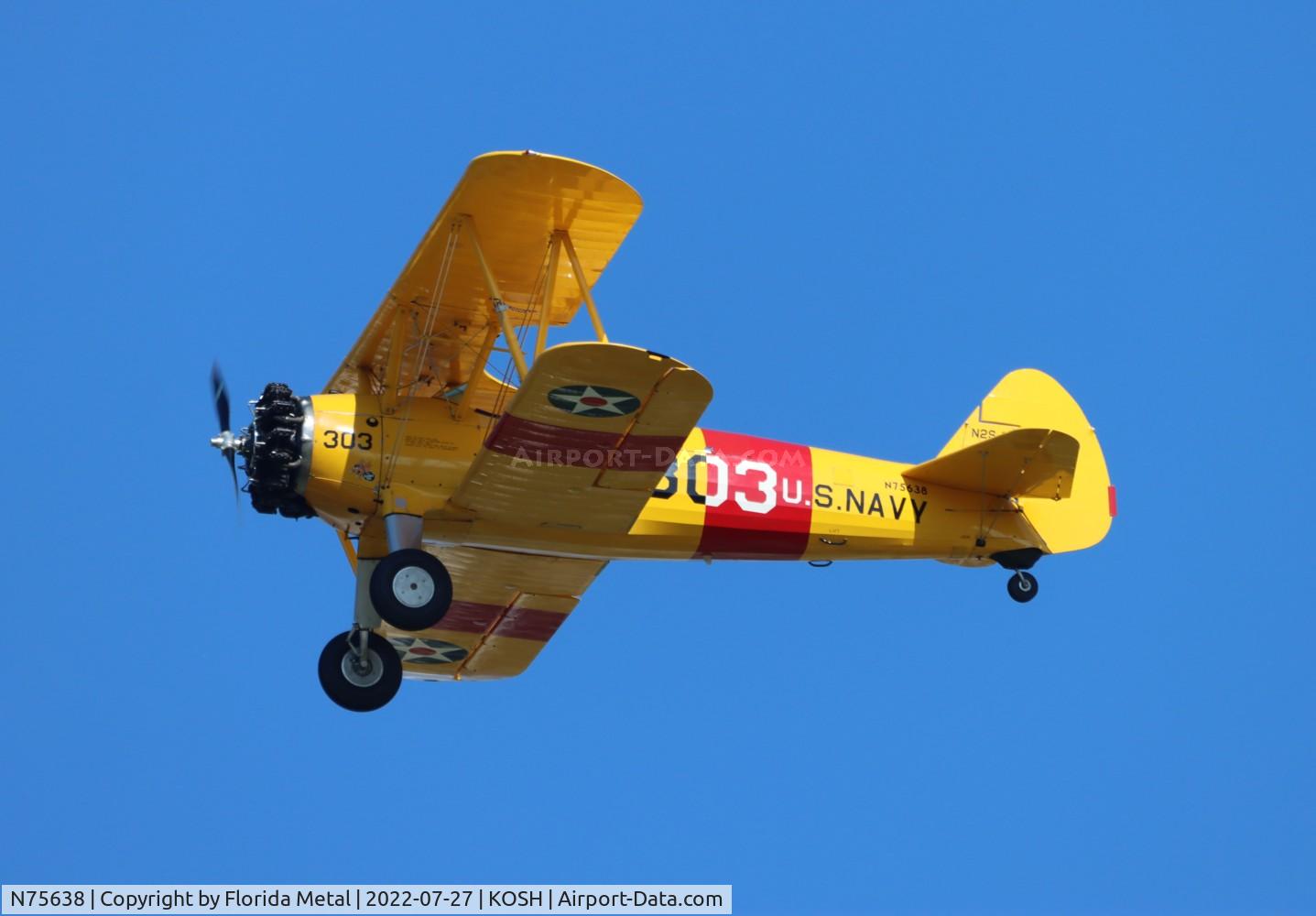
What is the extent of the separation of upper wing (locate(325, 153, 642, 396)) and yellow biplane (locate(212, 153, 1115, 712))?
16 millimetres

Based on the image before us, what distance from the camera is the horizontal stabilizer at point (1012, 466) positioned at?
46.0 ft

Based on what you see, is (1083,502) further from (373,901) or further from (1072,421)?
(373,901)

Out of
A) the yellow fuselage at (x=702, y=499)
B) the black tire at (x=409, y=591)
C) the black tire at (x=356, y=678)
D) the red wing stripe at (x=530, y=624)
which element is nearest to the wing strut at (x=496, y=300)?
the yellow fuselage at (x=702, y=499)

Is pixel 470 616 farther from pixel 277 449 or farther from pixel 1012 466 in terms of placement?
pixel 1012 466

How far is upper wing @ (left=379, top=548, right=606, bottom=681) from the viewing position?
14.5 m

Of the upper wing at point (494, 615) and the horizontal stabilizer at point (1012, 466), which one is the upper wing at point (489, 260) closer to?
the upper wing at point (494, 615)

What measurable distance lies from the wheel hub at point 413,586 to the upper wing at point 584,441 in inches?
22.5

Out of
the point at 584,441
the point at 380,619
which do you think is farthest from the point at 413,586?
the point at 584,441

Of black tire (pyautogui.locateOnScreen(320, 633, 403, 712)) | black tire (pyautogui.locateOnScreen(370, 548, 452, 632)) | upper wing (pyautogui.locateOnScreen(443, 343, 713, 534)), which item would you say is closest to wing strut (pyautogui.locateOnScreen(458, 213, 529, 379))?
upper wing (pyautogui.locateOnScreen(443, 343, 713, 534))

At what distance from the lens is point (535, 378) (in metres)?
11.5

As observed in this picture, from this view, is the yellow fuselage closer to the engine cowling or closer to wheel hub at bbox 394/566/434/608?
the engine cowling

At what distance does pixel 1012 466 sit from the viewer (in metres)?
14.3

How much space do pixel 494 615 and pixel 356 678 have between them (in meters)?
2.23

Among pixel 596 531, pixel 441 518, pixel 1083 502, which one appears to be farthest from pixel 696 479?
pixel 1083 502
